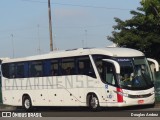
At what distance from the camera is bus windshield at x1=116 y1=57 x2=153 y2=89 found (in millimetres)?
21047

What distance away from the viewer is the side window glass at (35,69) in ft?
83.4

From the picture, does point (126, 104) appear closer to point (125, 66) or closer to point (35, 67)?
point (125, 66)

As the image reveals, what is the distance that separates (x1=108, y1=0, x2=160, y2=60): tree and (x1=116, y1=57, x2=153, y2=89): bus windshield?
1364cm

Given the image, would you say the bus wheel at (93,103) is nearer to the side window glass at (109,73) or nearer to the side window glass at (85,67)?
the side window glass at (85,67)

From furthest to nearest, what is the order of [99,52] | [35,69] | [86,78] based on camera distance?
[35,69], [86,78], [99,52]

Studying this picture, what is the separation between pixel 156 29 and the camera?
36906 millimetres

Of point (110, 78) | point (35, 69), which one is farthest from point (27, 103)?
point (110, 78)

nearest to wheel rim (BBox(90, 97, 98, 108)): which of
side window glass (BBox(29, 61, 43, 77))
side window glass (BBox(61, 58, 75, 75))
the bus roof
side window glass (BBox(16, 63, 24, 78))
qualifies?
side window glass (BBox(61, 58, 75, 75))

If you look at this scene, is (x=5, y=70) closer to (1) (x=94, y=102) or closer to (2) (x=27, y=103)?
(2) (x=27, y=103)

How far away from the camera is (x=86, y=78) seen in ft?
73.3

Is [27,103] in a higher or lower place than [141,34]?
lower

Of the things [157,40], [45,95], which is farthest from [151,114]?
[157,40]

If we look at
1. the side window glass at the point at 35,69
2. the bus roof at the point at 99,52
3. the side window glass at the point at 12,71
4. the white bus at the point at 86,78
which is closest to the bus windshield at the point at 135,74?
the white bus at the point at 86,78

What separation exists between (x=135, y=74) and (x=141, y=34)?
54.3 ft
